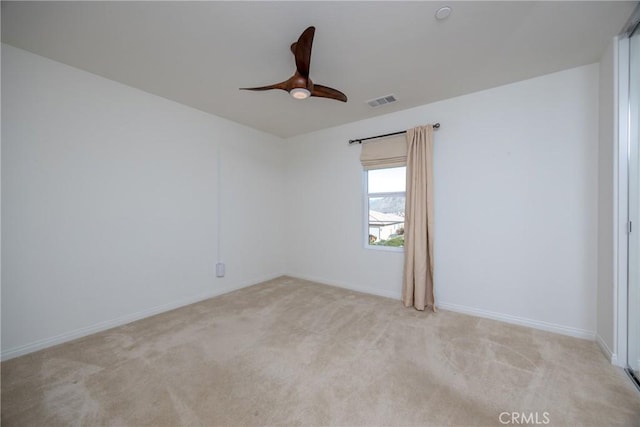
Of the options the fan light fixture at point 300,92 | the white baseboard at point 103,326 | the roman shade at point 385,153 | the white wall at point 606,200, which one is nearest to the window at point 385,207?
the roman shade at point 385,153

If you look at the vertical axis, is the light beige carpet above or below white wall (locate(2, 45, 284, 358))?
below

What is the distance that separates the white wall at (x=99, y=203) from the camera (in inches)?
81.0

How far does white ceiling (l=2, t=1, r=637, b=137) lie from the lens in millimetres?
1679

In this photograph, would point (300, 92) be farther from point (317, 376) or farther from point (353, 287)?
point (353, 287)

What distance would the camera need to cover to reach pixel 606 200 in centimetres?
206

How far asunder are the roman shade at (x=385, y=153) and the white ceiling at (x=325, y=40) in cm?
71

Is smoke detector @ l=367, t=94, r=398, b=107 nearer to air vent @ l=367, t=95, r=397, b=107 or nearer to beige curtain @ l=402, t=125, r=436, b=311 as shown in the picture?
air vent @ l=367, t=95, r=397, b=107

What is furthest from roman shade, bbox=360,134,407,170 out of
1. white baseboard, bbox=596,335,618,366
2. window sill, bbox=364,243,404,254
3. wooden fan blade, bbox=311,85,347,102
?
white baseboard, bbox=596,335,618,366

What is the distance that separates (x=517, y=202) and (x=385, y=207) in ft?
4.89

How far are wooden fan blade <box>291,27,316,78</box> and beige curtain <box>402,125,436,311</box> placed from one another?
70.0 inches

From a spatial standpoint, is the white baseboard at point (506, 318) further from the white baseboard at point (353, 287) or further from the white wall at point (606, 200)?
the white wall at point (606, 200)

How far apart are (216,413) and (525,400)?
1873mm

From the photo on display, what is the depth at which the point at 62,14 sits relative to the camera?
67.5 inches

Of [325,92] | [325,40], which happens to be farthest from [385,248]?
[325,40]
